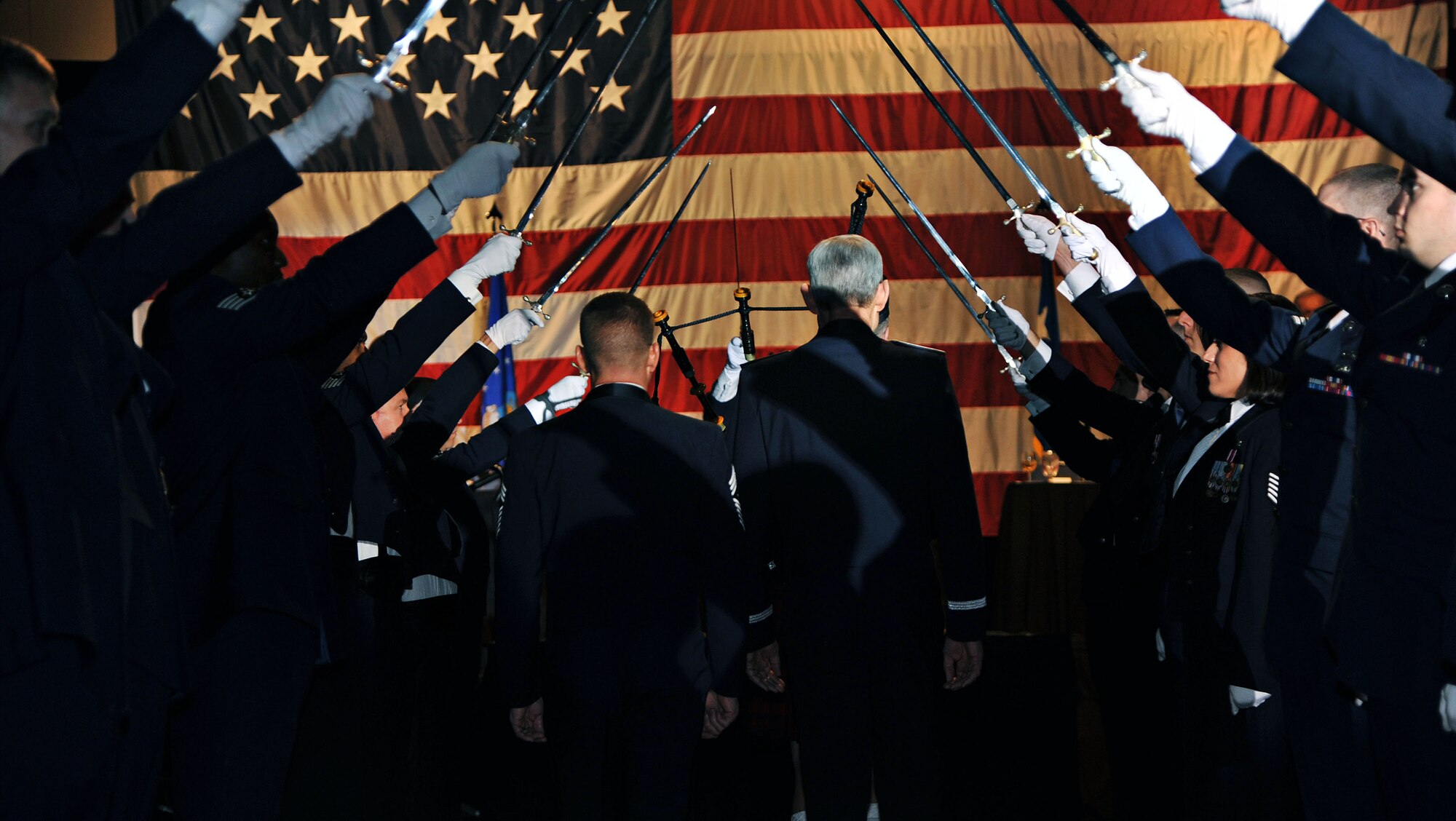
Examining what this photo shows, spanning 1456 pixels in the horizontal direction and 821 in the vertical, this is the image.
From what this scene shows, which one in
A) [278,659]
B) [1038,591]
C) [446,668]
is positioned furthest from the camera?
[1038,591]

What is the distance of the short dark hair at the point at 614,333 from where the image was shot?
7.42 ft

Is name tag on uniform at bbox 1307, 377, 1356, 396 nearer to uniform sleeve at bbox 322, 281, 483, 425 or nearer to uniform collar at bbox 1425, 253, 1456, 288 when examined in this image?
uniform collar at bbox 1425, 253, 1456, 288

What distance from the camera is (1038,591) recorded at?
487 centimetres

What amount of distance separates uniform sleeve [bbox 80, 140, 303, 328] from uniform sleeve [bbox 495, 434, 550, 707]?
0.83 meters

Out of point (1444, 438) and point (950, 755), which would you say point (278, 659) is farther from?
point (950, 755)

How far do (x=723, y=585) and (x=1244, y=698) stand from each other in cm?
105

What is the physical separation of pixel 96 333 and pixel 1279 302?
220 centimetres

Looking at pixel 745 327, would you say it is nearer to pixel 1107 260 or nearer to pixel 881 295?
pixel 881 295

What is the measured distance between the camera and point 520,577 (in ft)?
7.11

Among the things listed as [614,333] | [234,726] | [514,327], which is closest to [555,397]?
[514,327]

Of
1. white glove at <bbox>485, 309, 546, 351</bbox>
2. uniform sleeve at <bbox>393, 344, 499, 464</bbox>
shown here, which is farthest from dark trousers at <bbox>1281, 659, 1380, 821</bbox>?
white glove at <bbox>485, 309, 546, 351</bbox>

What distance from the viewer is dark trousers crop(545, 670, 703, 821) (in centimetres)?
211

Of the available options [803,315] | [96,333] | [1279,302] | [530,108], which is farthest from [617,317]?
[803,315]

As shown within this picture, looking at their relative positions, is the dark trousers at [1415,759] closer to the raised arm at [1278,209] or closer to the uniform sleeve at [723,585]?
the raised arm at [1278,209]
